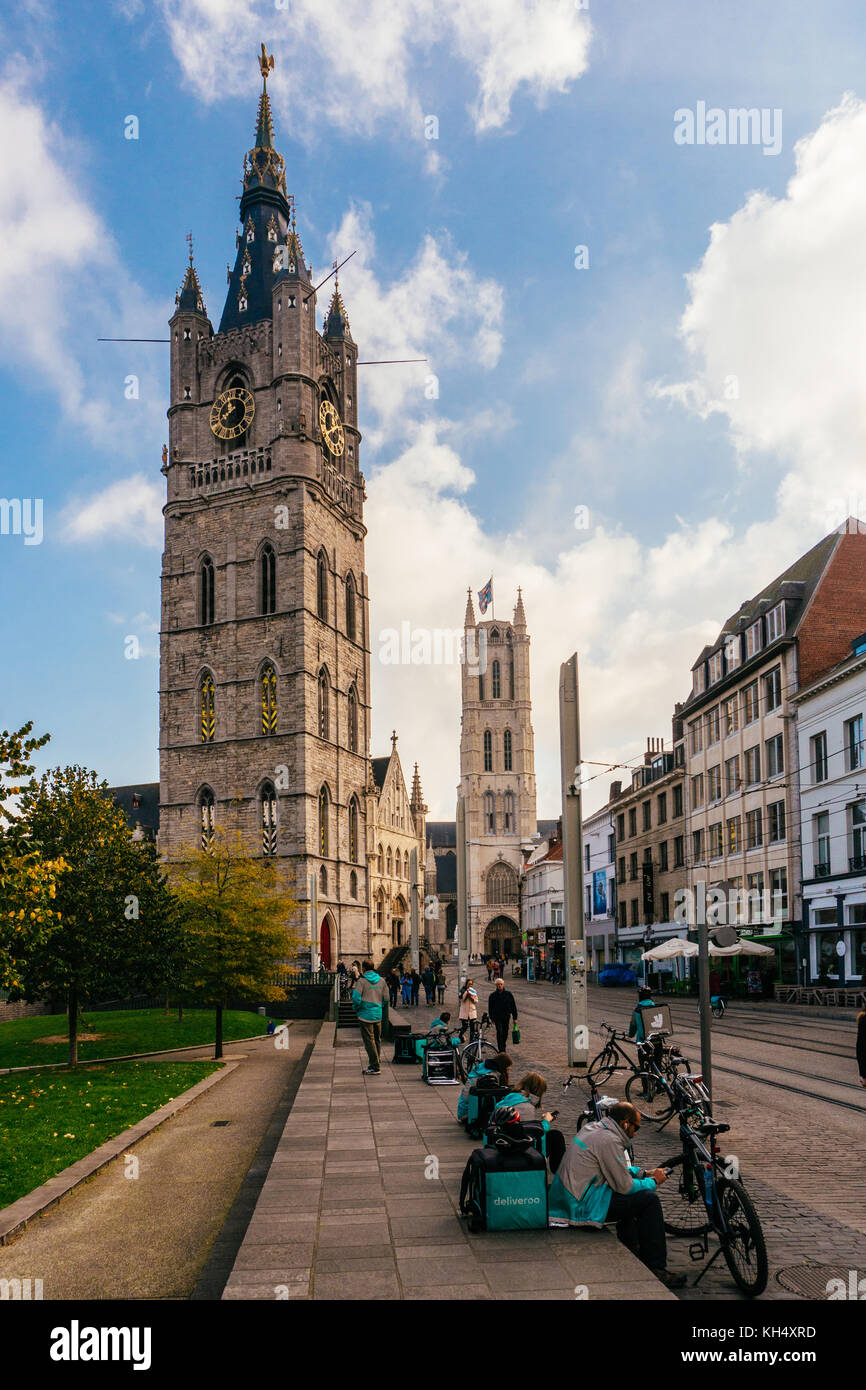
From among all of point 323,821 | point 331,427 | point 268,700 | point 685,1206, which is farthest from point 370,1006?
point 331,427

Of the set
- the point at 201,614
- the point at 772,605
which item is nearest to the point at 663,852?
the point at 772,605

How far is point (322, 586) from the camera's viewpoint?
61625mm

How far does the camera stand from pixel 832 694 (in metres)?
38.8

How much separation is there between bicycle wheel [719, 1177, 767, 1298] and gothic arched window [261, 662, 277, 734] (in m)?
51.6

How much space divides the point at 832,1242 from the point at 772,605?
128 ft

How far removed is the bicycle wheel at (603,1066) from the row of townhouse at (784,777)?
12576 millimetres

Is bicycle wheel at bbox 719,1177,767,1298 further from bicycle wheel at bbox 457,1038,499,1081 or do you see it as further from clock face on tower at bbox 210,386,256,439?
clock face on tower at bbox 210,386,256,439

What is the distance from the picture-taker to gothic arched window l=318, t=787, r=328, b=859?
190ft

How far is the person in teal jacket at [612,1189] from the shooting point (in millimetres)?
7473

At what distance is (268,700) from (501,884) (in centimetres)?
7252
